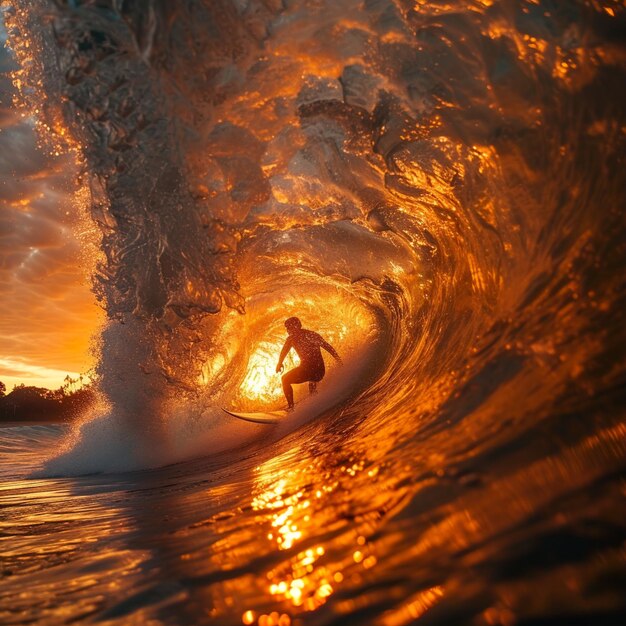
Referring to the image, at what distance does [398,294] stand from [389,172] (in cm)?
224

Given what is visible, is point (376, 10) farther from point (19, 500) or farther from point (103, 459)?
point (103, 459)

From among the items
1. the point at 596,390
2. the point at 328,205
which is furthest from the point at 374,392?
the point at 596,390

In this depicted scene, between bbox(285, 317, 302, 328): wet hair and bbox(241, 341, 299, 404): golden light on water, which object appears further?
bbox(241, 341, 299, 404): golden light on water

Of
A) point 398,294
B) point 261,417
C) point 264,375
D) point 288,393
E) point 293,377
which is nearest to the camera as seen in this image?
point 398,294

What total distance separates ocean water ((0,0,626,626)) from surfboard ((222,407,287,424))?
46cm

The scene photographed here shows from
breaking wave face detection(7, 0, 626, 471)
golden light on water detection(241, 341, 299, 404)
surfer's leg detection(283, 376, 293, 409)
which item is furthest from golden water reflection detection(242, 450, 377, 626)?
golden light on water detection(241, 341, 299, 404)

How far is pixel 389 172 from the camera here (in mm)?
3801

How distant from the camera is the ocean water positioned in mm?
982

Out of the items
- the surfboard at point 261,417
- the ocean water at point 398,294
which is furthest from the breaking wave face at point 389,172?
the surfboard at point 261,417

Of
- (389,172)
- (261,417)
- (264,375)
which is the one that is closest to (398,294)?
(389,172)

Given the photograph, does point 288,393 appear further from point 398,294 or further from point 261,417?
point 398,294

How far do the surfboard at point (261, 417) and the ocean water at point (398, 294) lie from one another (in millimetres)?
456

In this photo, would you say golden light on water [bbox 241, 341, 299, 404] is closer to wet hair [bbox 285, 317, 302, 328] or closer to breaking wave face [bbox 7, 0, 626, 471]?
wet hair [bbox 285, 317, 302, 328]

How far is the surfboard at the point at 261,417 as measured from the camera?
6043 millimetres
